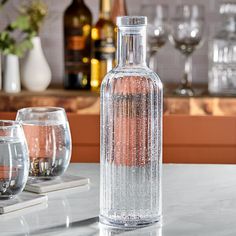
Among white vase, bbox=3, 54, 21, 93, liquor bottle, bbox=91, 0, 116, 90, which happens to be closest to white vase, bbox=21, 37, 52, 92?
white vase, bbox=3, 54, 21, 93

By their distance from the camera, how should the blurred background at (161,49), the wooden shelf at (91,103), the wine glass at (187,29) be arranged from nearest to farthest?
1. the wooden shelf at (91,103)
2. the wine glass at (187,29)
3. the blurred background at (161,49)

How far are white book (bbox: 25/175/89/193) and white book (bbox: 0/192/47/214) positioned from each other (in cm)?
4

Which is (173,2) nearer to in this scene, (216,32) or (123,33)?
(216,32)

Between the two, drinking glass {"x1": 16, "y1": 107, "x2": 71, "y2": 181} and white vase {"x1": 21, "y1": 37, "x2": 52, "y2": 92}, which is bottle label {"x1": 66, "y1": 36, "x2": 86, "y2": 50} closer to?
white vase {"x1": 21, "y1": 37, "x2": 52, "y2": 92}

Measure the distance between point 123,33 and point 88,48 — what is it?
1910mm

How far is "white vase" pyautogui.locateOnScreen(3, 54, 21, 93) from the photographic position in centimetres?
291

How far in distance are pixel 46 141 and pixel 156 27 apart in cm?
173

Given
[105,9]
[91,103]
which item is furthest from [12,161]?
[105,9]

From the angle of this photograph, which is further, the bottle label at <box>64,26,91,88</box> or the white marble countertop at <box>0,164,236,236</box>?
the bottle label at <box>64,26,91,88</box>

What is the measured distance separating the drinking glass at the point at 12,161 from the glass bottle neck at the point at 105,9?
6.31 ft

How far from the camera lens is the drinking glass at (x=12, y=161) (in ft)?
3.53

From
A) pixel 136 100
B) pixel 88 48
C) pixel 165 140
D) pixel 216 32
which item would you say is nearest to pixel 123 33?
pixel 136 100

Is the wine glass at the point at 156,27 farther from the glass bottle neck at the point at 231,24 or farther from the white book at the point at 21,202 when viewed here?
the white book at the point at 21,202

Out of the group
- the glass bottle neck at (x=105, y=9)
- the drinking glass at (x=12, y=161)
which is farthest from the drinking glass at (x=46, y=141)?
the glass bottle neck at (x=105, y=9)
